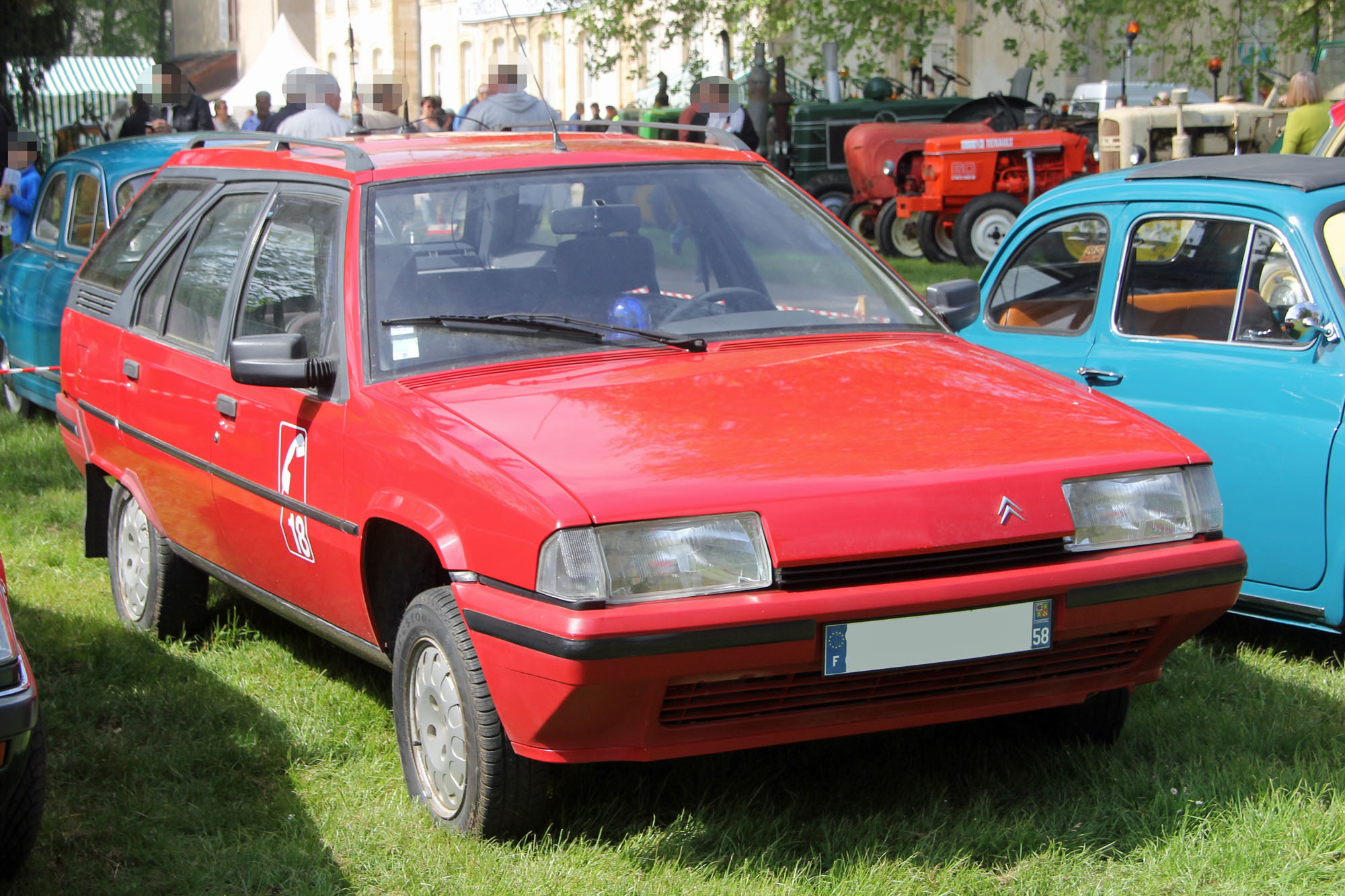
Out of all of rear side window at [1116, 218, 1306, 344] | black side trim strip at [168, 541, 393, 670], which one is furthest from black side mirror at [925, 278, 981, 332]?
black side trim strip at [168, 541, 393, 670]

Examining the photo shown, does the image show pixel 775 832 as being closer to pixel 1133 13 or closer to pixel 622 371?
pixel 622 371

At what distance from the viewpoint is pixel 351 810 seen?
387cm

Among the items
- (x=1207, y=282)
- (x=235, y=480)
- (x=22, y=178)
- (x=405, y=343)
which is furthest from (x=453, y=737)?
(x=22, y=178)

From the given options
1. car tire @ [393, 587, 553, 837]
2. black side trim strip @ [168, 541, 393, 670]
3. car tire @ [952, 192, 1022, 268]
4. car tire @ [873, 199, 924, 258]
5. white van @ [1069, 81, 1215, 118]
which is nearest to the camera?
car tire @ [393, 587, 553, 837]

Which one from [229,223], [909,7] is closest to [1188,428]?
[229,223]

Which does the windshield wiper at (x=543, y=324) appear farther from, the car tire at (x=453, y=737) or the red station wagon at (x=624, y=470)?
the car tire at (x=453, y=737)

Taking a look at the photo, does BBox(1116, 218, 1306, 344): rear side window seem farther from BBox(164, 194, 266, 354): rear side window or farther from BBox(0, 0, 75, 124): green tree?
BBox(0, 0, 75, 124): green tree

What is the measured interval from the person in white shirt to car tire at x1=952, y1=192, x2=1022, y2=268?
7506mm

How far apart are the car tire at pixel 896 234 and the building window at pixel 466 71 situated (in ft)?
117

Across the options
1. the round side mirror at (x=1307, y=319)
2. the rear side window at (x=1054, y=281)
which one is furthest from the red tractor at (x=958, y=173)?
the round side mirror at (x=1307, y=319)

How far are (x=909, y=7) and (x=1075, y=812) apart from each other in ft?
84.4

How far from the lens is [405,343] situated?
3.87 m

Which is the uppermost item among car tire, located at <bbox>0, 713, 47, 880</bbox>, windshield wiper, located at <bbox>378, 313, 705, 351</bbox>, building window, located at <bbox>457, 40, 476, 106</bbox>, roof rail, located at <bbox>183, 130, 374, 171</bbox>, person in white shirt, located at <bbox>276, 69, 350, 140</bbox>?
building window, located at <bbox>457, 40, 476, 106</bbox>

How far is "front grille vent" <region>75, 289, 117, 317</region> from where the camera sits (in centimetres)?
547
